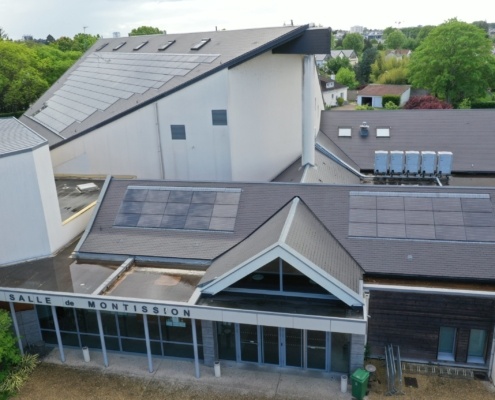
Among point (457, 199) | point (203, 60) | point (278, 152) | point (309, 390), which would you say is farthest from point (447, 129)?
point (309, 390)

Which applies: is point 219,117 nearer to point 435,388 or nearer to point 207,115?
point 207,115

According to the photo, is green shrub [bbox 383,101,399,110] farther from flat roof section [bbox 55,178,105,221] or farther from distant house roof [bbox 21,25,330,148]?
flat roof section [bbox 55,178,105,221]

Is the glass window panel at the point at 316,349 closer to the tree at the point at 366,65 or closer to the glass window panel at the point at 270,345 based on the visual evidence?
the glass window panel at the point at 270,345

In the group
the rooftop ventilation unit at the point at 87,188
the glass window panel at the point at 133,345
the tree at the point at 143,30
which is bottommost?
the glass window panel at the point at 133,345

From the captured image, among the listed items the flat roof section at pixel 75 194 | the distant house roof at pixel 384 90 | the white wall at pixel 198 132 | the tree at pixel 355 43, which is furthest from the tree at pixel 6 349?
the tree at pixel 355 43

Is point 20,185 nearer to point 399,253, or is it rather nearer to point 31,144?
point 31,144

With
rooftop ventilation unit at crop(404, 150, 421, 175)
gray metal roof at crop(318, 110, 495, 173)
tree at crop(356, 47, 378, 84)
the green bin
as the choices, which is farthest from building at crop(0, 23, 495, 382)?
tree at crop(356, 47, 378, 84)
